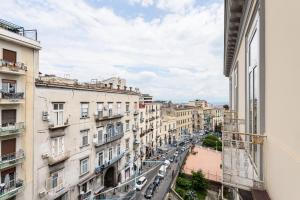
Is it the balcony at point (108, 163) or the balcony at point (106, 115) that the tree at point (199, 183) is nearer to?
the balcony at point (108, 163)

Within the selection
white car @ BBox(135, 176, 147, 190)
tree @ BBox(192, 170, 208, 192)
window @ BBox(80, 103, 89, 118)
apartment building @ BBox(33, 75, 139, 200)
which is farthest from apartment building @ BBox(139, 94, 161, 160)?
window @ BBox(80, 103, 89, 118)

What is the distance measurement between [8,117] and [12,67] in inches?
Answer: 96.5

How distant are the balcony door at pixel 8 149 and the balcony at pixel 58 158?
2.51m

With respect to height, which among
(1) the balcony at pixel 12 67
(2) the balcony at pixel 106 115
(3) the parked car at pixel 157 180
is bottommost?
(3) the parked car at pixel 157 180

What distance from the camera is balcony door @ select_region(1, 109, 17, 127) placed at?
1221 cm

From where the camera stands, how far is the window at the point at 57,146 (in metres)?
15.6

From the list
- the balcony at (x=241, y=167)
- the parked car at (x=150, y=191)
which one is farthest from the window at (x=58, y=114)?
the parked car at (x=150, y=191)

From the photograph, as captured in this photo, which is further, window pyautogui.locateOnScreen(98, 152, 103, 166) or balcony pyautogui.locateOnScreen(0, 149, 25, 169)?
window pyautogui.locateOnScreen(98, 152, 103, 166)

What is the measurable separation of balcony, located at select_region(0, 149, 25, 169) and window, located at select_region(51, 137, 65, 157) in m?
2.43

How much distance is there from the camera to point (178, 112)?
61.1 meters

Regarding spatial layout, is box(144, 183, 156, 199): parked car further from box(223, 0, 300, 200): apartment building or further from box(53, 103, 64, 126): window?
box(223, 0, 300, 200): apartment building

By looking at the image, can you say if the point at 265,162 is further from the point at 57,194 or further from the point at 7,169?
the point at 57,194

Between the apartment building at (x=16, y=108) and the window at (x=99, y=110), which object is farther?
the window at (x=99, y=110)
